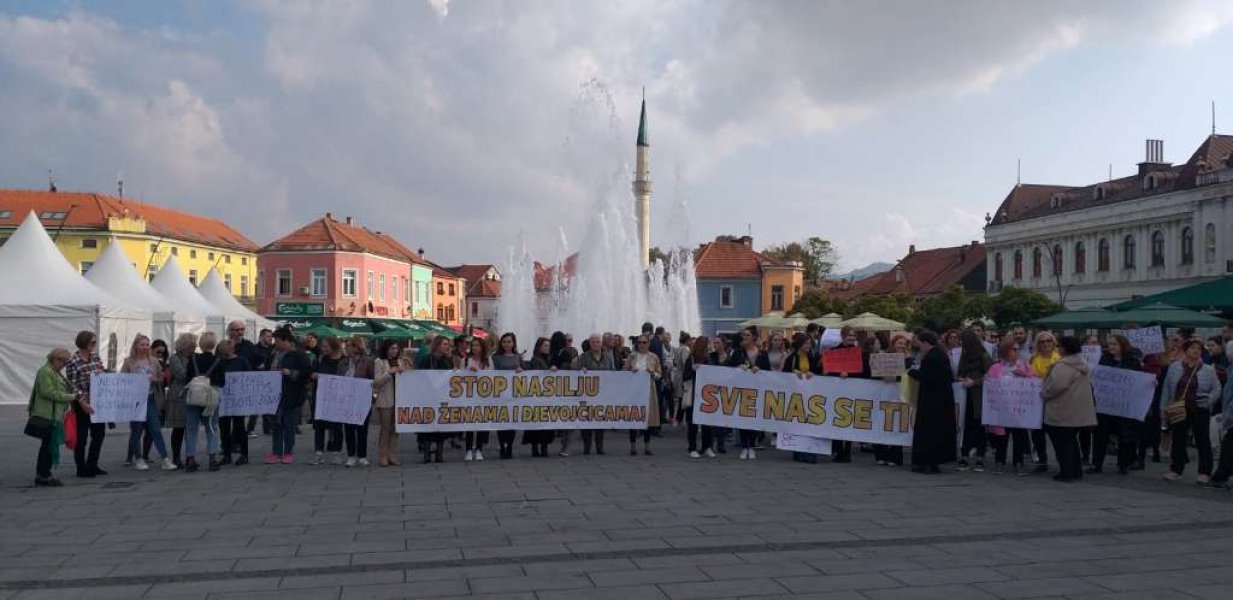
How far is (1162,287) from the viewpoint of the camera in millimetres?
58375

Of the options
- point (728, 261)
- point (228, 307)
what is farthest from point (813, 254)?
point (228, 307)

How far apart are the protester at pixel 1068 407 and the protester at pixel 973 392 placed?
1066 millimetres

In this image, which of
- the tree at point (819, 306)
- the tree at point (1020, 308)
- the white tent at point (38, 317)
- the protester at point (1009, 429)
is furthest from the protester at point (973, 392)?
the tree at point (819, 306)

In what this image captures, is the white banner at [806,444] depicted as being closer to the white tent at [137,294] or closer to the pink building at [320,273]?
the white tent at [137,294]

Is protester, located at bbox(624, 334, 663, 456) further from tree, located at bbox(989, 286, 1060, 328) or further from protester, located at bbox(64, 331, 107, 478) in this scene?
tree, located at bbox(989, 286, 1060, 328)

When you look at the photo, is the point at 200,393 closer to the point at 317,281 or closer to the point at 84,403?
the point at 84,403

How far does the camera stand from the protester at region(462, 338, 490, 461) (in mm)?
14352

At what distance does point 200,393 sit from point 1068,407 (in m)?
11.0

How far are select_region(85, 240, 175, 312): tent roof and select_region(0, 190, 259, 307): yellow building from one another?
46.4 m

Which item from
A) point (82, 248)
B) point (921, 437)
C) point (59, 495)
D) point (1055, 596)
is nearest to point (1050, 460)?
point (921, 437)

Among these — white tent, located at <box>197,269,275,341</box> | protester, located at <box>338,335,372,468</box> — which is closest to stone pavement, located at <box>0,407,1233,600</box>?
protester, located at <box>338,335,372,468</box>

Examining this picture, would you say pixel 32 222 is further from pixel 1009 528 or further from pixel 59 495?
pixel 1009 528

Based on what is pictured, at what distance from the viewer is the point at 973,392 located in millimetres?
13672

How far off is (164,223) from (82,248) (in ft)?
29.7
